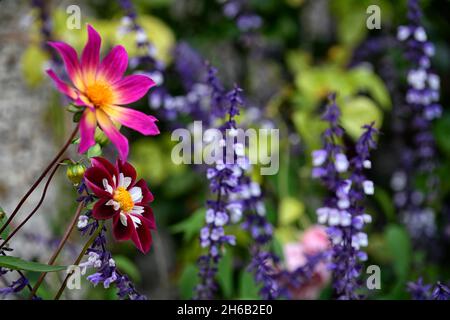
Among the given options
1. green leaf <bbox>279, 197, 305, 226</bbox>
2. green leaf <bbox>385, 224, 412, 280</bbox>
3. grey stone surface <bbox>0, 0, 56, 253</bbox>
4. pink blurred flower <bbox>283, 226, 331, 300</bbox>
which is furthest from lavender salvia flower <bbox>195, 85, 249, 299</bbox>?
grey stone surface <bbox>0, 0, 56, 253</bbox>

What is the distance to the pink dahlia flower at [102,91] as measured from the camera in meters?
0.72

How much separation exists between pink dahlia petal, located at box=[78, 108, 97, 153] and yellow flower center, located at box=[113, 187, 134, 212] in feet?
0.29

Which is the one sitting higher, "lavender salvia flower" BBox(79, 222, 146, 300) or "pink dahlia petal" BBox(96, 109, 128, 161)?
"pink dahlia petal" BBox(96, 109, 128, 161)

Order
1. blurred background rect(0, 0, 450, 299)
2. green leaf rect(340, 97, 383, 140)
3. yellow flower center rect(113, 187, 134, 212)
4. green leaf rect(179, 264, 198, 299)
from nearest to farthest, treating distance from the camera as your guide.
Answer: yellow flower center rect(113, 187, 134, 212) < green leaf rect(179, 264, 198, 299) < blurred background rect(0, 0, 450, 299) < green leaf rect(340, 97, 383, 140)

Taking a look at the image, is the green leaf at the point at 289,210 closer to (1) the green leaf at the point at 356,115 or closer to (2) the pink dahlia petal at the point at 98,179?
(1) the green leaf at the point at 356,115

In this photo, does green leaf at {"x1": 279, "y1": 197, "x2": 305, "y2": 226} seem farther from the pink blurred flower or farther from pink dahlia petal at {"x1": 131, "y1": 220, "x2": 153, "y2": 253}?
pink dahlia petal at {"x1": 131, "y1": 220, "x2": 153, "y2": 253}

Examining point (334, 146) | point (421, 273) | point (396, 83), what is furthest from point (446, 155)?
point (334, 146)

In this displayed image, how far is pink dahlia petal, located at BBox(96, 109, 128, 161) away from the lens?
731 mm

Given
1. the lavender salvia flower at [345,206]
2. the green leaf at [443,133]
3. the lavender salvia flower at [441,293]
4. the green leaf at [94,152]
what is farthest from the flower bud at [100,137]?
the green leaf at [443,133]

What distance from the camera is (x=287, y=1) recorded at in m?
2.24

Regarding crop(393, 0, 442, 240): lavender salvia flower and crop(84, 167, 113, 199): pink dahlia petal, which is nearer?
crop(84, 167, 113, 199): pink dahlia petal

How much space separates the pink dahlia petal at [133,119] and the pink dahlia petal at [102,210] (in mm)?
97
